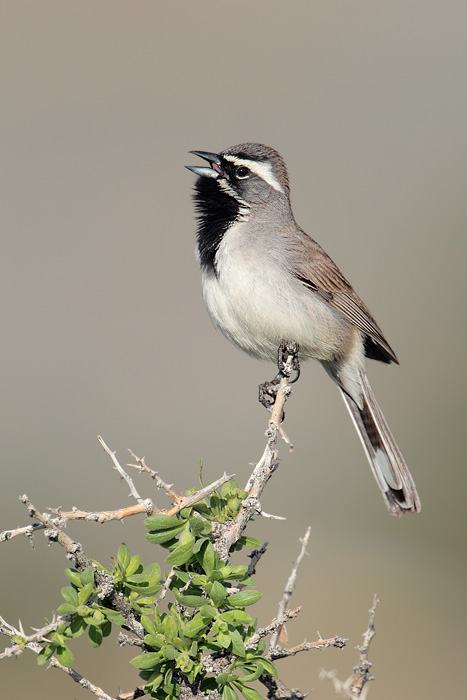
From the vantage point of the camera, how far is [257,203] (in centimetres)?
468

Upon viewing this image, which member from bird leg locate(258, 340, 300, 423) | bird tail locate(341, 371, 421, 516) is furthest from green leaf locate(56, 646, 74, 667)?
bird tail locate(341, 371, 421, 516)

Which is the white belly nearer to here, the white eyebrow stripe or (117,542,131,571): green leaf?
the white eyebrow stripe

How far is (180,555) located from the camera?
1.58 m

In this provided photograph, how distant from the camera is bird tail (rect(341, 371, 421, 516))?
4.36 metres

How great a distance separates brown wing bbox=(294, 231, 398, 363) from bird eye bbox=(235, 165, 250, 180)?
528 millimetres

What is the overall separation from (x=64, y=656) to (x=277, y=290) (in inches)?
120

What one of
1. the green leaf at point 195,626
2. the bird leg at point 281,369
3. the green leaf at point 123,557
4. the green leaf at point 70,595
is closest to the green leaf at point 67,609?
the green leaf at point 70,595

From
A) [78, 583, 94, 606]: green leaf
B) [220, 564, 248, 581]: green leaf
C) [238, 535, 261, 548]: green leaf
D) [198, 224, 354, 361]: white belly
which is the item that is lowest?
[78, 583, 94, 606]: green leaf

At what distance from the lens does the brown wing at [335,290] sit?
4676 mm

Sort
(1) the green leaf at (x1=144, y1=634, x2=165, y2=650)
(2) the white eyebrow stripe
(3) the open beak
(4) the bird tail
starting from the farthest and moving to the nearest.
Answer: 1. (2) the white eyebrow stripe
2. (3) the open beak
3. (4) the bird tail
4. (1) the green leaf at (x1=144, y1=634, x2=165, y2=650)

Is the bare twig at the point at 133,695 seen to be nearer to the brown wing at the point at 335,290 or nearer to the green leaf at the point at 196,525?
the green leaf at the point at 196,525

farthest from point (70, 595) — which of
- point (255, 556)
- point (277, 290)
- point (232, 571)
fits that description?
point (277, 290)

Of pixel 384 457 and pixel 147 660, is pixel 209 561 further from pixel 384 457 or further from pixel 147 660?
pixel 384 457

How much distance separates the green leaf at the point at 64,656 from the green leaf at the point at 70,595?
9 centimetres
